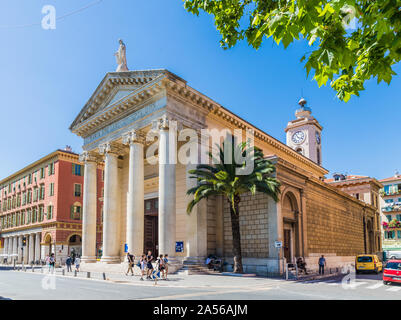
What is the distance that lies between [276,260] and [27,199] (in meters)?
48.0

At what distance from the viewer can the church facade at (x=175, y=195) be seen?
86.5ft

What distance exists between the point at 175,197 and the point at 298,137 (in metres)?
42.0

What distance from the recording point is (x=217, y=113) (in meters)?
31.8

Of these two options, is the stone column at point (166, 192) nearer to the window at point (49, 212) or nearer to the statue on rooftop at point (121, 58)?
the statue on rooftop at point (121, 58)

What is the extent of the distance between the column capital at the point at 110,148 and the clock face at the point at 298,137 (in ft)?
126

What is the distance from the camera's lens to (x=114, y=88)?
3350cm

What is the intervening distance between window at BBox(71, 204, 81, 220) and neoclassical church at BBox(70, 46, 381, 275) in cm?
1819

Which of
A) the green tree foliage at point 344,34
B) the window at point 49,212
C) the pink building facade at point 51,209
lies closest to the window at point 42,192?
the pink building facade at point 51,209

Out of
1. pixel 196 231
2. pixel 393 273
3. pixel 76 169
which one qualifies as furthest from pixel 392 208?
pixel 76 169

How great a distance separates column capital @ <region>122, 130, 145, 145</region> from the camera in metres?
29.7

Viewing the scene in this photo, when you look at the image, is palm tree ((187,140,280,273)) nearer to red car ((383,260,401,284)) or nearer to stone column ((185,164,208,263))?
stone column ((185,164,208,263))

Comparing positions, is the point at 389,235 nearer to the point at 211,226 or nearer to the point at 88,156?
the point at 211,226

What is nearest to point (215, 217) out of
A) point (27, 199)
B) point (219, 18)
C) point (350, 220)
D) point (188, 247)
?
point (188, 247)
